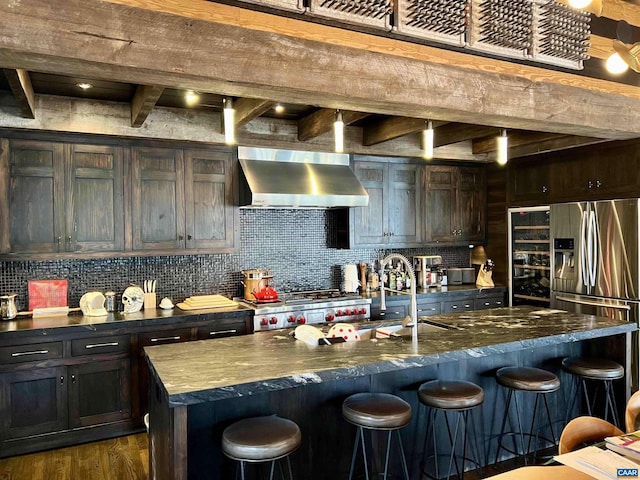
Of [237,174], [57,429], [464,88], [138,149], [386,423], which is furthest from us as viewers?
[237,174]

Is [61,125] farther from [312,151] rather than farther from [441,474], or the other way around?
[441,474]

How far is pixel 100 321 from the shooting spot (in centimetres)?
380

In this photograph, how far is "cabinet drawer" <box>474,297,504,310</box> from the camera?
5547 millimetres

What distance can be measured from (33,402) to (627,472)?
3807mm

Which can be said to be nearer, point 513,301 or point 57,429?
point 57,429

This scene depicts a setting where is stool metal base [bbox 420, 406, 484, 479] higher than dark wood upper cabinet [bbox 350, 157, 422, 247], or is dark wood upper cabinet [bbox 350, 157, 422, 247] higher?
dark wood upper cabinet [bbox 350, 157, 422, 247]

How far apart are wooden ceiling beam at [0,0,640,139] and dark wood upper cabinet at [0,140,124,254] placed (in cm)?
203

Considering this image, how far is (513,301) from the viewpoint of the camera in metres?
5.68

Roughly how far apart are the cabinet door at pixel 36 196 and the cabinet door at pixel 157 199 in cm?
59

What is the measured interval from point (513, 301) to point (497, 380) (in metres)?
2.92

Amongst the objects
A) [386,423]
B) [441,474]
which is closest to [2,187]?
[386,423]

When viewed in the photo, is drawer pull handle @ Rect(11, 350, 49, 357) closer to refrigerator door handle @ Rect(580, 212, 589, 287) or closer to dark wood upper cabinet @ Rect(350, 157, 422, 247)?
dark wood upper cabinet @ Rect(350, 157, 422, 247)

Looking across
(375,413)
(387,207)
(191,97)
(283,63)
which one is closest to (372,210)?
(387,207)

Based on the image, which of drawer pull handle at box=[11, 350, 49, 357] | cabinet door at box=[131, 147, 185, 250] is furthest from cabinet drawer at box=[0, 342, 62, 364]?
cabinet door at box=[131, 147, 185, 250]
